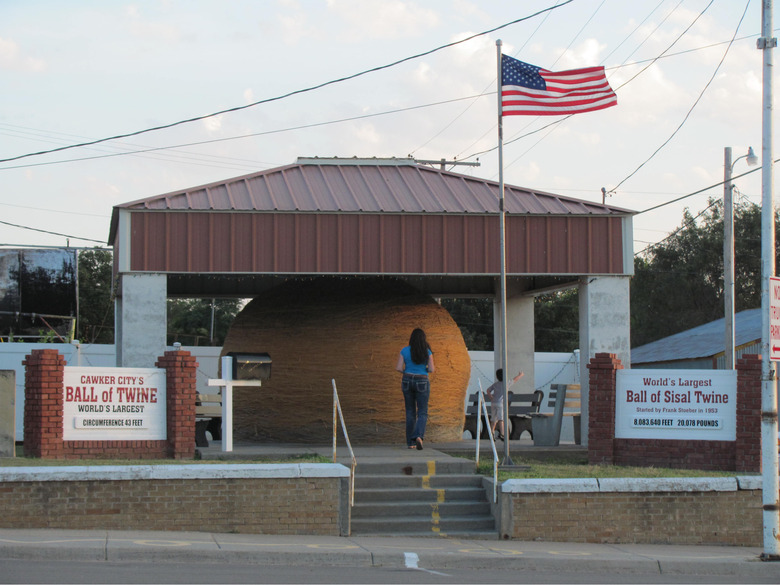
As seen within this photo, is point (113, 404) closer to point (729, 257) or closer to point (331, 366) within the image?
point (331, 366)

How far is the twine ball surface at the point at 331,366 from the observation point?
55.1 ft

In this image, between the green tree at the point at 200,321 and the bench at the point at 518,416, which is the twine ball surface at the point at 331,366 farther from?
the green tree at the point at 200,321

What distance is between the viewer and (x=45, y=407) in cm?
1334

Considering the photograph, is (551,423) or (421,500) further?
(551,423)

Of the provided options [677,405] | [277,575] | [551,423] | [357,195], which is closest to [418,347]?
[551,423]

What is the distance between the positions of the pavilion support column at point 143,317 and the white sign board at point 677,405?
721 cm

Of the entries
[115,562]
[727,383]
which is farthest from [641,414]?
[115,562]

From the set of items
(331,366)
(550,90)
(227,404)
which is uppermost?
(550,90)

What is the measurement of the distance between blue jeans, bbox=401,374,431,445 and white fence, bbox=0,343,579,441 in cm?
1225

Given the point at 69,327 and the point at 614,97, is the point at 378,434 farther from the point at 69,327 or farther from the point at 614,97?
the point at 69,327

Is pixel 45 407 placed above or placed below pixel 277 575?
above

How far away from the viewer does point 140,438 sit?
1399 cm

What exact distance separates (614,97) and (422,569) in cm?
801

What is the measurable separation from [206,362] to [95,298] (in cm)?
2877
